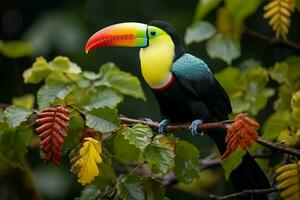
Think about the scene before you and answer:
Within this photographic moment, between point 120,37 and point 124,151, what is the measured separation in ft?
1.52

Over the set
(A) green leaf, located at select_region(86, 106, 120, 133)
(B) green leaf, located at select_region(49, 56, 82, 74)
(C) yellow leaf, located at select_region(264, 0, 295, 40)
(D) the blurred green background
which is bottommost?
(D) the blurred green background

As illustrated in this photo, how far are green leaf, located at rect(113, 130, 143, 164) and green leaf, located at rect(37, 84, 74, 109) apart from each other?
378mm

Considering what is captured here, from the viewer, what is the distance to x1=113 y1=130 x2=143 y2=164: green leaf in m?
2.62

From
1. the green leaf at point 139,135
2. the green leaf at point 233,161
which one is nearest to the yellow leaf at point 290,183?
the green leaf at point 233,161

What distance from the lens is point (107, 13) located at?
5.18 meters

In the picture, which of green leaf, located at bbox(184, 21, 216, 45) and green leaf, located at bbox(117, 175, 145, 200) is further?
green leaf, located at bbox(184, 21, 216, 45)

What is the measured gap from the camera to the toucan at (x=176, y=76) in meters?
2.63

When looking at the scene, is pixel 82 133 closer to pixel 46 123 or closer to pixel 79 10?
pixel 46 123

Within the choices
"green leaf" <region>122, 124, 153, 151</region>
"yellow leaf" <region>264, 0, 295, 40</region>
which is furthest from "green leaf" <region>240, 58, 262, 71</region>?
"green leaf" <region>122, 124, 153, 151</region>

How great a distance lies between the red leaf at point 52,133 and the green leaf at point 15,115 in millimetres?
212

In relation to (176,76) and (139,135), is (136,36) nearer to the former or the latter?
(176,76)

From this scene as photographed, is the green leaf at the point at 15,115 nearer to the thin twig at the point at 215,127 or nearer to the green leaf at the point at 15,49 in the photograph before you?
the thin twig at the point at 215,127

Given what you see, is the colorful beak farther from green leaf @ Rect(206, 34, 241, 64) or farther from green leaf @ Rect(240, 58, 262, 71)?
green leaf @ Rect(240, 58, 262, 71)

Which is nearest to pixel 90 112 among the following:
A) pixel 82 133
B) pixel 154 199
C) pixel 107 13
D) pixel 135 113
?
pixel 82 133
